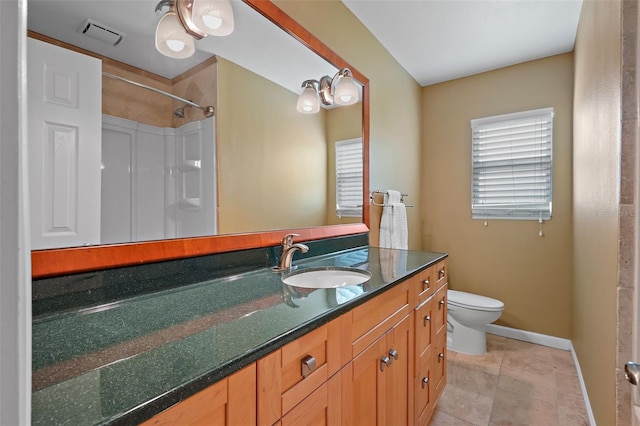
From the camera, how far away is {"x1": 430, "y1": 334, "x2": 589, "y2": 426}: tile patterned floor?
1740 millimetres

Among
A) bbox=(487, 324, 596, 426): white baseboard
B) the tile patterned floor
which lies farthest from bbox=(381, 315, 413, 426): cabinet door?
bbox=(487, 324, 596, 426): white baseboard

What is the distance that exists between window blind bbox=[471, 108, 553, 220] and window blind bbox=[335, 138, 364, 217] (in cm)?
148

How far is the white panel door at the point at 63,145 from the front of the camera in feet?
2.59

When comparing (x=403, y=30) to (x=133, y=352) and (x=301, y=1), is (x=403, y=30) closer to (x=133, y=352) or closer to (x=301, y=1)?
(x=301, y=1)

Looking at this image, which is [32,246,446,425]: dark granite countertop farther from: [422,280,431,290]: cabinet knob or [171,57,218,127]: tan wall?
[171,57,218,127]: tan wall

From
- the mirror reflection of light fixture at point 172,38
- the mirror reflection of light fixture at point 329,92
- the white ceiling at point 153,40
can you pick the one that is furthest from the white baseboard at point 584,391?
the mirror reflection of light fixture at point 172,38

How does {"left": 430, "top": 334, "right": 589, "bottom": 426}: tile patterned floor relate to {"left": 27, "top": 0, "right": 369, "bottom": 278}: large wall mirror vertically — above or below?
below

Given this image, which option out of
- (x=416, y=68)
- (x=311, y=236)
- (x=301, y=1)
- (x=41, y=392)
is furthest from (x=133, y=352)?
(x=416, y=68)

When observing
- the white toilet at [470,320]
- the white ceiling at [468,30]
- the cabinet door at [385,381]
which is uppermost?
the white ceiling at [468,30]

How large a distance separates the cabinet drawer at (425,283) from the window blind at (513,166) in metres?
1.59

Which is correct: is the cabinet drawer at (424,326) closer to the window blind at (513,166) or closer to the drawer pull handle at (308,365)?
the drawer pull handle at (308,365)

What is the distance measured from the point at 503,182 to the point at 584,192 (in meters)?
0.91

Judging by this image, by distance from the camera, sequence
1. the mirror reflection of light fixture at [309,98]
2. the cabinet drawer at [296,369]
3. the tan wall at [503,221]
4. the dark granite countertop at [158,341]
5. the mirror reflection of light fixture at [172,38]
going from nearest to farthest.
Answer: the dark granite countertop at [158,341] → the cabinet drawer at [296,369] → the mirror reflection of light fixture at [172,38] → the mirror reflection of light fixture at [309,98] → the tan wall at [503,221]

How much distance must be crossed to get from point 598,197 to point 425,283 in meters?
Answer: 0.93
